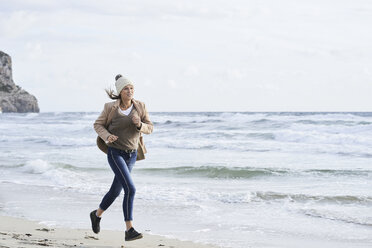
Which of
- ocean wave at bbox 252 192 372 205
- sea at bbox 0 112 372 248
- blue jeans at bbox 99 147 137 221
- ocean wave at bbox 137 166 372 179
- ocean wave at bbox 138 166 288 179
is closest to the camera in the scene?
blue jeans at bbox 99 147 137 221

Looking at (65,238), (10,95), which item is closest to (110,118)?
(65,238)

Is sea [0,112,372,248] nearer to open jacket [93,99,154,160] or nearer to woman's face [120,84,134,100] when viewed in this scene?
open jacket [93,99,154,160]

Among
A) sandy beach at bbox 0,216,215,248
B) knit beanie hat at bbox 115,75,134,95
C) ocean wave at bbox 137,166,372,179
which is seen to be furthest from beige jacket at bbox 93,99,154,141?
ocean wave at bbox 137,166,372,179

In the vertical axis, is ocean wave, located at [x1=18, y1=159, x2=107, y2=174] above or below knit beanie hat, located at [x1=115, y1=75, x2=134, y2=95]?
below

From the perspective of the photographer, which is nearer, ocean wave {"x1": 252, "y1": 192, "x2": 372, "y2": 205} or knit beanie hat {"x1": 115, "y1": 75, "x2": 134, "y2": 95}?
knit beanie hat {"x1": 115, "y1": 75, "x2": 134, "y2": 95}

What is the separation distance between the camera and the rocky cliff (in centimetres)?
10975

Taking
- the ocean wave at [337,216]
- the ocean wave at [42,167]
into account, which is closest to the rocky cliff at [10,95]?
the ocean wave at [42,167]

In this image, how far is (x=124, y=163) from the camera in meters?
5.01

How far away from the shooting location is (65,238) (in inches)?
219

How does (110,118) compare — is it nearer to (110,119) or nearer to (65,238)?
(110,119)

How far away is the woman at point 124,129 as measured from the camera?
16.1ft

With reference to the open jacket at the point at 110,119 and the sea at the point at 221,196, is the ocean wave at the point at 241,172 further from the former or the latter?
the open jacket at the point at 110,119

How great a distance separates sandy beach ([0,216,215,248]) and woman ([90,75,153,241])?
0.52 metres

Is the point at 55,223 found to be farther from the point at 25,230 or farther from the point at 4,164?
the point at 4,164
